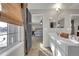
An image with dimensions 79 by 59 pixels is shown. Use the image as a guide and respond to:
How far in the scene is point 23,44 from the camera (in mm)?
1924

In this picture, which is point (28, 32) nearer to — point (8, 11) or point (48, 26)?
point (48, 26)

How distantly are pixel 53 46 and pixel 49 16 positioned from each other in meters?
0.65

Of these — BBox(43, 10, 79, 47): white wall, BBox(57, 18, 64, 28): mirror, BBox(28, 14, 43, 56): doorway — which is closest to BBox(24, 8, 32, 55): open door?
BBox(28, 14, 43, 56): doorway

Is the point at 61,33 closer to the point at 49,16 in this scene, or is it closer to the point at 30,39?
the point at 49,16

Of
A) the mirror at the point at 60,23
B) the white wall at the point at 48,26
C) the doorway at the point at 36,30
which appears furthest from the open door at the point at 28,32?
the mirror at the point at 60,23

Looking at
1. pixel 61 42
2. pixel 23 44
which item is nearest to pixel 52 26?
pixel 61 42

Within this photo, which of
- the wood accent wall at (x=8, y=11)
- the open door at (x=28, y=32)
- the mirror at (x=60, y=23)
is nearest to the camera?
the wood accent wall at (x=8, y=11)

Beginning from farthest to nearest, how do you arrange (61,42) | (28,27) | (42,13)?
1. (42,13)
2. (28,27)
3. (61,42)

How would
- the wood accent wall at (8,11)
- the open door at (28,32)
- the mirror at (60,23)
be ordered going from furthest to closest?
the mirror at (60,23) < the open door at (28,32) < the wood accent wall at (8,11)

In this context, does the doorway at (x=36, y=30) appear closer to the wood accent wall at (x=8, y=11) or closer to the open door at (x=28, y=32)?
the open door at (x=28, y=32)

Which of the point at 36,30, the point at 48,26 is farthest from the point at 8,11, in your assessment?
the point at 48,26

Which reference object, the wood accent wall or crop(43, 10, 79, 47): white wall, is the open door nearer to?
Result: crop(43, 10, 79, 47): white wall

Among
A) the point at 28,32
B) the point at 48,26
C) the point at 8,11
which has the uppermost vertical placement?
the point at 8,11

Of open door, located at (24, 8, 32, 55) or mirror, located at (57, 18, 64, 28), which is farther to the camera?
mirror, located at (57, 18, 64, 28)
